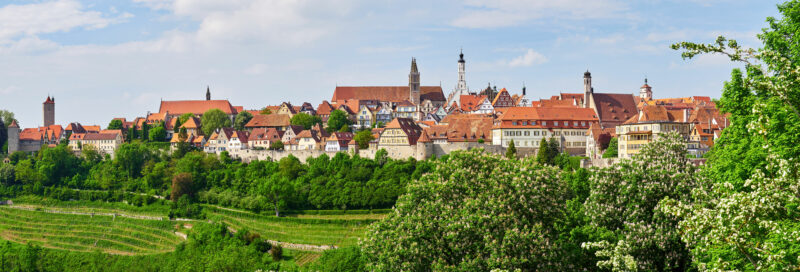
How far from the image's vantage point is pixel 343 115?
10081 centimetres

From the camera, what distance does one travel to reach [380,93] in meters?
131

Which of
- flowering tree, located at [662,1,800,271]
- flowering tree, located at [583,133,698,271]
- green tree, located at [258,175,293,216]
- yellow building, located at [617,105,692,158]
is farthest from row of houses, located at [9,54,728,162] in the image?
flowering tree, located at [662,1,800,271]

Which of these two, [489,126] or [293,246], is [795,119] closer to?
[293,246]

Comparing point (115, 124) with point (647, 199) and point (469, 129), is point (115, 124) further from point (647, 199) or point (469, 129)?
point (647, 199)

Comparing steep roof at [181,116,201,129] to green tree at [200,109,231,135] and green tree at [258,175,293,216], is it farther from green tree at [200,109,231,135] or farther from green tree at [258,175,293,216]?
green tree at [258,175,293,216]

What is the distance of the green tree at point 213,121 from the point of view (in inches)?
4163

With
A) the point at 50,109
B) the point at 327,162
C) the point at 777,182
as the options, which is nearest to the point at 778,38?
the point at 777,182

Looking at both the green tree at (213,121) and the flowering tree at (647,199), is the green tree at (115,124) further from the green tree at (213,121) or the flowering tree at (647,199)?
the flowering tree at (647,199)

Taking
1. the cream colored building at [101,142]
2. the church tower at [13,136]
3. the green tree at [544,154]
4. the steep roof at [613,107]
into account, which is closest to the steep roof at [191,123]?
the cream colored building at [101,142]

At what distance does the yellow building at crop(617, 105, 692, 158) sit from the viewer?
6494cm

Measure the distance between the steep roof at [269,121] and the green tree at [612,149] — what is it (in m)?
47.1

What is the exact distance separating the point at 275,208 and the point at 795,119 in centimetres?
5566

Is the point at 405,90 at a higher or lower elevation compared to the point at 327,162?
higher

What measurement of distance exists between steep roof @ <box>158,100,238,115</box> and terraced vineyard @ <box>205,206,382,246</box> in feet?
196
